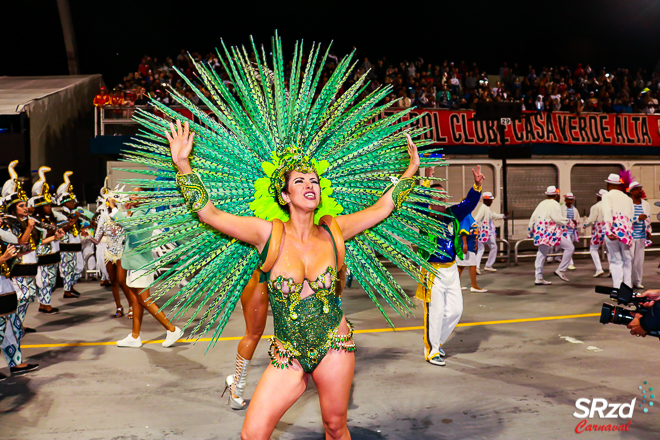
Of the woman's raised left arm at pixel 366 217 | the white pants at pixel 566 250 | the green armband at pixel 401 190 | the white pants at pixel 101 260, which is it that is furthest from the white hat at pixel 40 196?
the white pants at pixel 566 250

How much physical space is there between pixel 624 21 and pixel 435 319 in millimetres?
28175

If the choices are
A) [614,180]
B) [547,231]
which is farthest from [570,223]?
[614,180]

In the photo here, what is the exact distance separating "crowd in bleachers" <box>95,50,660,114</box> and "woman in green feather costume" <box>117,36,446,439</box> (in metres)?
14.6

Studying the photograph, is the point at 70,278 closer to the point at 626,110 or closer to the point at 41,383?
the point at 41,383

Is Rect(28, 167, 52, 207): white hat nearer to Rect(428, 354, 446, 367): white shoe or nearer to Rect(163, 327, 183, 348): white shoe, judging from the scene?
Rect(163, 327, 183, 348): white shoe

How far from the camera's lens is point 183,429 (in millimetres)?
4102

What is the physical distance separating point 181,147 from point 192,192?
9.3 inches

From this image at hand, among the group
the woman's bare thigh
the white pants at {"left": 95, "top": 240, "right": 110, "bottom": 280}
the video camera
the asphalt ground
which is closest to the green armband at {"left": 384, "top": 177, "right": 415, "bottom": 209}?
the woman's bare thigh

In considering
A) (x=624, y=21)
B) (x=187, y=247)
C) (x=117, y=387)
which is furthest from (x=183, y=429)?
(x=624, y=21)

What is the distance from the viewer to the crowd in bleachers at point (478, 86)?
18781mm

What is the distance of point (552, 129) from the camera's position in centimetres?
1850

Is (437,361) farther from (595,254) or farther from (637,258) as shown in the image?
(595,254)

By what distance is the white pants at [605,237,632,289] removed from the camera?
9758 mm

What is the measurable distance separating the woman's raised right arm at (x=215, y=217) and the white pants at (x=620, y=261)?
28.1ft
